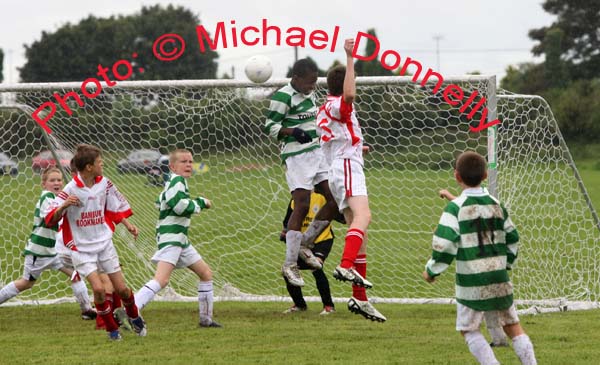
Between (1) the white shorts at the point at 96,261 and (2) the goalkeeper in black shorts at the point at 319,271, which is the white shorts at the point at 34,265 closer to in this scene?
(1) the white shorts at the point at 96,261

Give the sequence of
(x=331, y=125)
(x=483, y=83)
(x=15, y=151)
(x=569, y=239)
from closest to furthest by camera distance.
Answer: (x=331, y=125) → (x=483, y=83) → (x=569, y=239) → (x=15, y=151)

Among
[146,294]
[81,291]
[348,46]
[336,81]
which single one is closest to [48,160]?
[81,291]

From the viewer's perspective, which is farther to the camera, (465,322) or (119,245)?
(119,245)

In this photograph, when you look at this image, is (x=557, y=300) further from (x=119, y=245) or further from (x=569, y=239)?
(x=119, y=245)

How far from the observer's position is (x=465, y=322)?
6730mm

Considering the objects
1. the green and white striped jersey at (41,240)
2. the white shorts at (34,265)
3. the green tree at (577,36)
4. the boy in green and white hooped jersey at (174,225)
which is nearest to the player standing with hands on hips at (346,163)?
the boy in green and white hooped jersey at (174,225)

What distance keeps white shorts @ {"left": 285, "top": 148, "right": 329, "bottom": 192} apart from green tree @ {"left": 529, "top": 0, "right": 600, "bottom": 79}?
49.3 m

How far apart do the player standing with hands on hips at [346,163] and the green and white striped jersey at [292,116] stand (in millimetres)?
576

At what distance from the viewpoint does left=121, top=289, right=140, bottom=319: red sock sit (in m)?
8.95

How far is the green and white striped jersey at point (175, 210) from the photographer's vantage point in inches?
362

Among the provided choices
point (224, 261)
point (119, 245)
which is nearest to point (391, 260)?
point (224, 261)

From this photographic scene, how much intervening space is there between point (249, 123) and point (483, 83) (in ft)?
10.3

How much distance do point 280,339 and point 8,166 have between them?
6240mm

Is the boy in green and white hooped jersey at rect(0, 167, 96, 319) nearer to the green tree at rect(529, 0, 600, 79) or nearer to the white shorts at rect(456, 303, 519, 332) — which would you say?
the white shorts at rect(456, 303, 519, 332)
